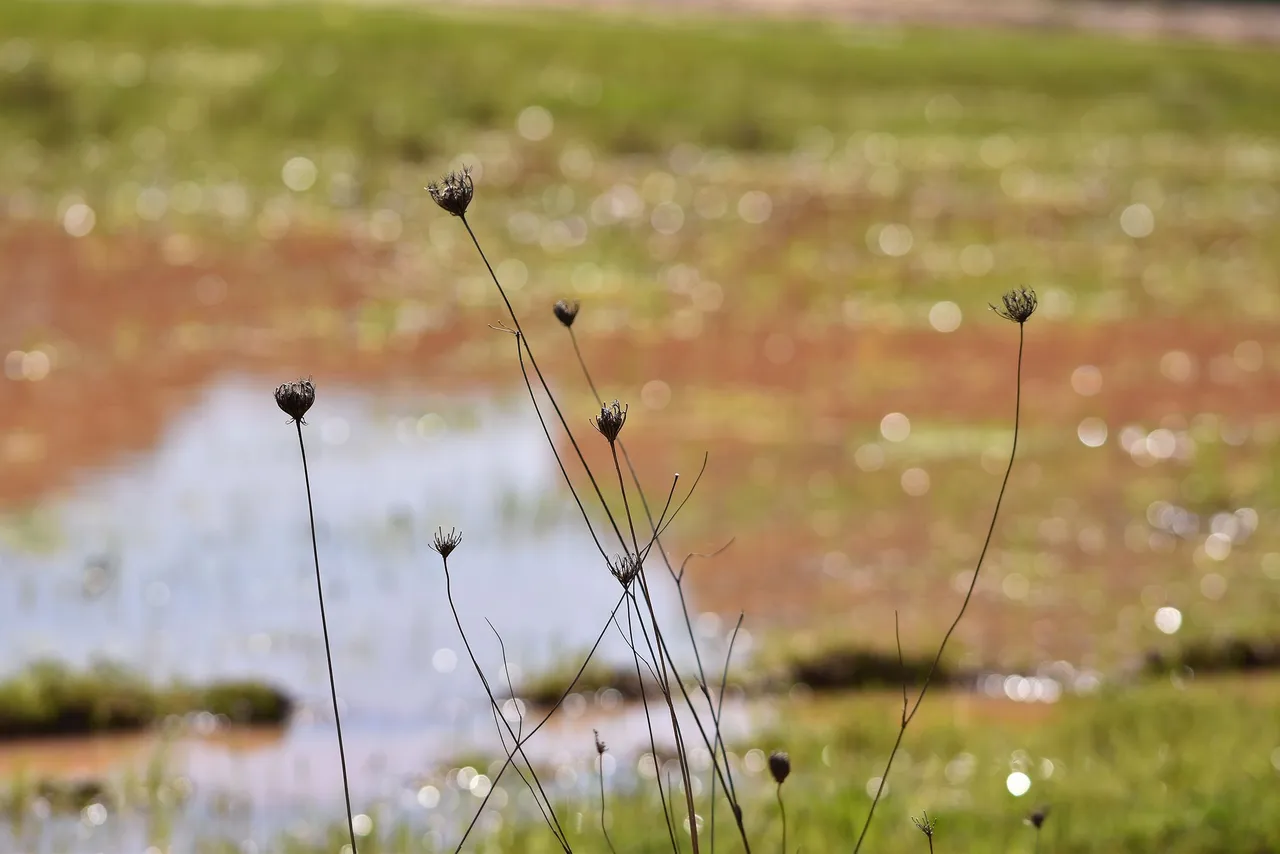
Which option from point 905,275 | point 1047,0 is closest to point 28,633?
point 905,275

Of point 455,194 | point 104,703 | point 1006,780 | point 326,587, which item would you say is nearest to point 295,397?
point 455,194

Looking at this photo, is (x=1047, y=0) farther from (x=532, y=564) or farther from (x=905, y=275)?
(x=532, y=564)

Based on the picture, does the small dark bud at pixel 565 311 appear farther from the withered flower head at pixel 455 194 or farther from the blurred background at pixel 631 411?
the blurred background at pixel 631 411

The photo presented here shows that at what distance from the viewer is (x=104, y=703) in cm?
636

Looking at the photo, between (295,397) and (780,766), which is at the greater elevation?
(295,397)

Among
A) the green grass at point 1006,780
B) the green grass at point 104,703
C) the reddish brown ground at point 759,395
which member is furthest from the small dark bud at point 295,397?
the reddish brown ground at point 759,395

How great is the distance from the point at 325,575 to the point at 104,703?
1.70m

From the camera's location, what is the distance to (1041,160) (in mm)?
19422

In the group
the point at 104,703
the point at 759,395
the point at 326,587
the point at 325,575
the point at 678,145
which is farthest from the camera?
the point at 678,145

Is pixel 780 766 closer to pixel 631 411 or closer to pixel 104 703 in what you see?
pixel 104 703

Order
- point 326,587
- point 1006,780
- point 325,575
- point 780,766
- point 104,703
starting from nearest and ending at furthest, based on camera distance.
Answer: point 780,766 → point 1006,780 → point 104,703 → point 326,587 → point 325,575

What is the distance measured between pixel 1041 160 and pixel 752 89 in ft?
11.6

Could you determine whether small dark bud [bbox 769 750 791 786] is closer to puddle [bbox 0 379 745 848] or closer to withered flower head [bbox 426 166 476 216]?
withered flower head [bbox 426 166 476 216]

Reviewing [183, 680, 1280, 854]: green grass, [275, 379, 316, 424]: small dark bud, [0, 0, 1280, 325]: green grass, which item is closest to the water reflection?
[183, 680, 1280, 854]: green grass
